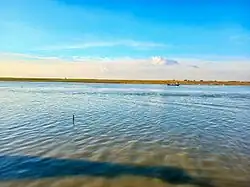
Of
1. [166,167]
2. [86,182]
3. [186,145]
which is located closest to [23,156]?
[86,182]

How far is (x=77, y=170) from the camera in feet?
37.7

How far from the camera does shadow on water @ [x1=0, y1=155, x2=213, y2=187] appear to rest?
35.2ft

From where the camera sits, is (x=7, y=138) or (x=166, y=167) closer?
(x=166, y=167)

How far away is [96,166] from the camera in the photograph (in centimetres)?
1201

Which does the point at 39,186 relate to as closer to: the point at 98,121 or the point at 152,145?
the point at 152,145

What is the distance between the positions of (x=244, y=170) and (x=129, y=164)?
4458 millimetres

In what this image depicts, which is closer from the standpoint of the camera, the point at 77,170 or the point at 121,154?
the point at 77,170

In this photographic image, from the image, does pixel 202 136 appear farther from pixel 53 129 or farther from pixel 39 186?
pixel 39 186

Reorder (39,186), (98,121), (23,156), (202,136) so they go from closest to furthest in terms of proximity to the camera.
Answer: (39,186) < (23,156) < (202,136) < (98,121)

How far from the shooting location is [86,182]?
33.7 ft

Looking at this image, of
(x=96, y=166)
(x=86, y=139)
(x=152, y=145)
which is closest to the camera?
(x=96, y=166)

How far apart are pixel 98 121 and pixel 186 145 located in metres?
9.52

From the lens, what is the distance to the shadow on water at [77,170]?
10719 mm

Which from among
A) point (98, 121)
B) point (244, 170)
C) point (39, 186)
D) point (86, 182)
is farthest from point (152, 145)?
point (98, 121)
